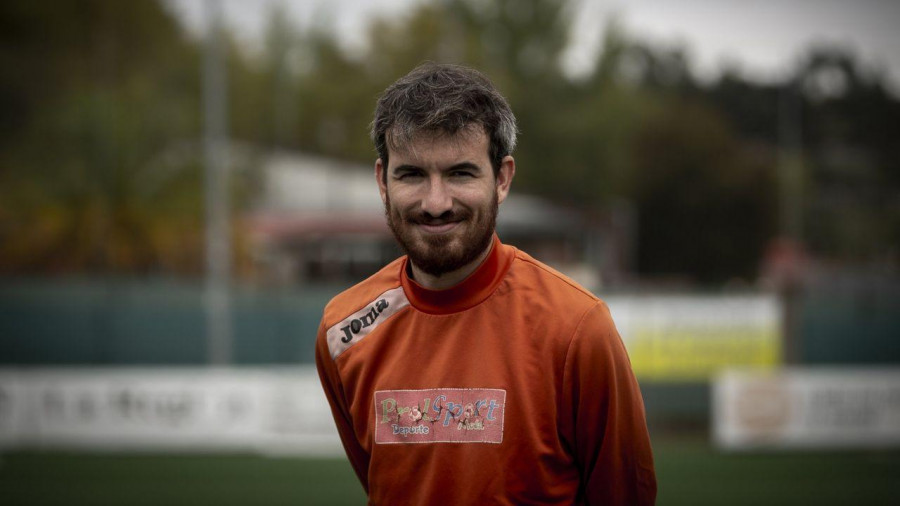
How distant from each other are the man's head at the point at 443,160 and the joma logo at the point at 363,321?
0.19 metres

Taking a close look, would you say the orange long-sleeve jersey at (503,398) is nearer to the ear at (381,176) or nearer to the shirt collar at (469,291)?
the shirt collar at (469,291)

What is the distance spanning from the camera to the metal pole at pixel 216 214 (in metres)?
13.0

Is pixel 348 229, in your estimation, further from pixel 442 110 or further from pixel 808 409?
pixel 442 110

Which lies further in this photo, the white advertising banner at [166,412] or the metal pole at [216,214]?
the metal pole at [216,214]

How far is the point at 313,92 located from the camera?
55.0 ft

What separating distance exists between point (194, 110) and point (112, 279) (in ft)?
12.2

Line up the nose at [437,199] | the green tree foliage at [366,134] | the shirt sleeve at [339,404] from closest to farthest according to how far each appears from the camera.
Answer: the nose at [437,199], the shirt sleeve at [339,404], the green tree foliage at [366,134]

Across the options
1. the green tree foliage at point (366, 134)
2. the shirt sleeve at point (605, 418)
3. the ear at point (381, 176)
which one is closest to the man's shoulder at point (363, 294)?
the ear at point (381, 176)

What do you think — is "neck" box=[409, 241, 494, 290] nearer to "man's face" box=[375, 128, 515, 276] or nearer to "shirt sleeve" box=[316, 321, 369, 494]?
"man's face" box=[375, 128, 515, 276]

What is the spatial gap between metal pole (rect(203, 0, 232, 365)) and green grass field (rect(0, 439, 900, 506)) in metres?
2.81

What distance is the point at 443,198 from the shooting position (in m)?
1.79

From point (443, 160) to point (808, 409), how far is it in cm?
999

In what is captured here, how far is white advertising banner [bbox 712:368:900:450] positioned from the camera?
34.2ft

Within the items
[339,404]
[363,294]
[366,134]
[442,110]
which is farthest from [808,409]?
[442,110]
